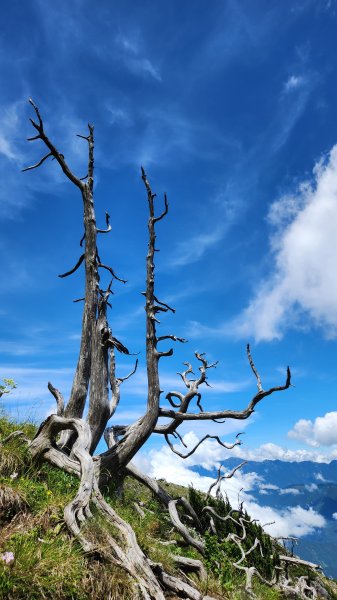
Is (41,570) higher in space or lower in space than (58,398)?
lower

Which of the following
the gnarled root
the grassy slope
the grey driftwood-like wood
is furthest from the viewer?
the grey driftwood-like wood

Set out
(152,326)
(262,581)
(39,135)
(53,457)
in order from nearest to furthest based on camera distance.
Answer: (53,457) < (262,581) < (152,326) < (39,135)

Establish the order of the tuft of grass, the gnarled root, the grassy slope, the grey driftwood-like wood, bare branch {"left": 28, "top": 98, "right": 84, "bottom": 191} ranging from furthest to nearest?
bare branch {"left": 28, "top": 98, "right": 84, "bottom": 191} < the grey driftwood-like wood < the gnarled root < the grassy slope < the tuft of grass

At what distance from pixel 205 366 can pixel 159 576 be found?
407 inches

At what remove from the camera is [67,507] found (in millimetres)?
5891

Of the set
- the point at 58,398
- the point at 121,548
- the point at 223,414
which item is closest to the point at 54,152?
the point at 58,398

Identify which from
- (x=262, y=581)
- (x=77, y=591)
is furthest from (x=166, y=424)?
(x=77, y=591)

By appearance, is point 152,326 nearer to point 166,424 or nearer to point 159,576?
point 166,424

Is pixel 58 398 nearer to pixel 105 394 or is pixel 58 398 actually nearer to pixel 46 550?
pixel 105 394

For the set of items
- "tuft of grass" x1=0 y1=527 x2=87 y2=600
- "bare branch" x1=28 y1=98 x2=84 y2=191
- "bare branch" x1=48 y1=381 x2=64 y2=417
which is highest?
"bare branch" x1=28 y1=98 x2=84 y2=191

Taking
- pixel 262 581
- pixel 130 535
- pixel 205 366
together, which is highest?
pixel 205 366

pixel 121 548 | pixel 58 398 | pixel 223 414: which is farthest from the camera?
pixel 223 414

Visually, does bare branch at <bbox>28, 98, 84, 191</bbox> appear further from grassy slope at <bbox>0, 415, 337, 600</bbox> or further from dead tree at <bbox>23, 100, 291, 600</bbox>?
grassy slope at <bbox>0, 415, 337, 600</bbox>

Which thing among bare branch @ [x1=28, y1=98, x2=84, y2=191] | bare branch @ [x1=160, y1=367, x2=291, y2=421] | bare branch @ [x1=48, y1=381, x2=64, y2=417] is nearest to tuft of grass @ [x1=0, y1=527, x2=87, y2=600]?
bare branch @ [x1=48, y1=381, x2=64, y2=417]
